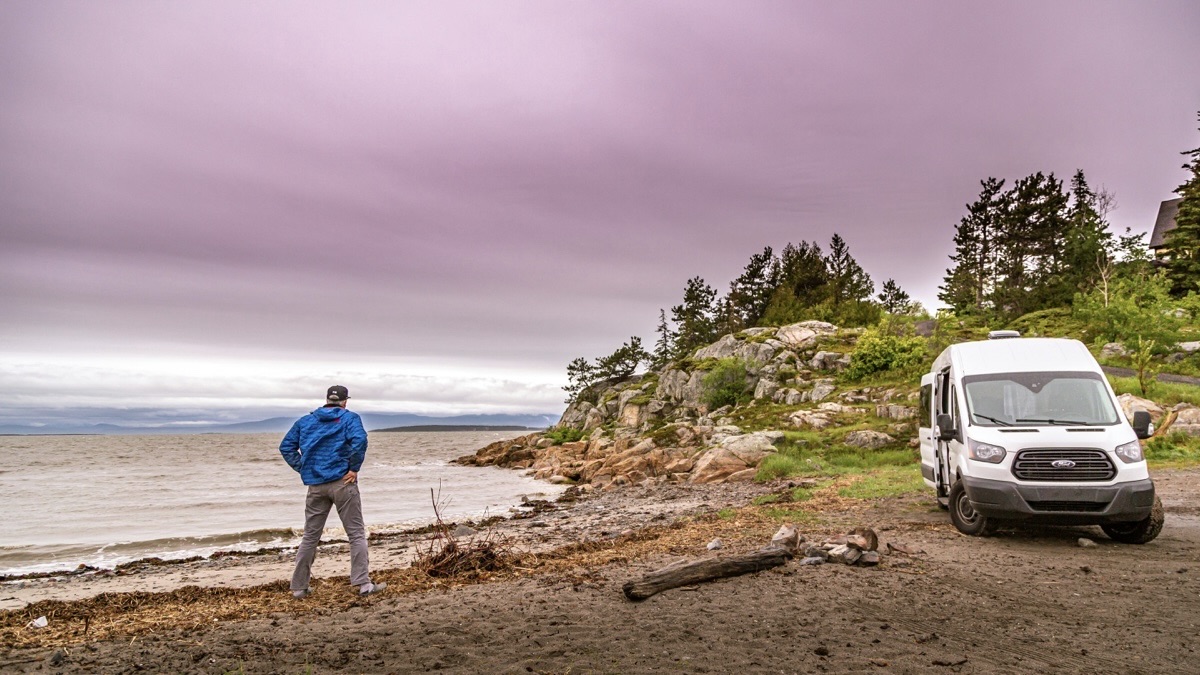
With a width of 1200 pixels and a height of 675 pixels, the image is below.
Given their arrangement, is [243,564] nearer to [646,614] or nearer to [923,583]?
[646,614]

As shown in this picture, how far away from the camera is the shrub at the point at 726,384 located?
45.7 meters

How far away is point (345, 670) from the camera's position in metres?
5.38

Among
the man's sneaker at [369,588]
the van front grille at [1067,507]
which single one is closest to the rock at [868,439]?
the van front grille at [1067,507]

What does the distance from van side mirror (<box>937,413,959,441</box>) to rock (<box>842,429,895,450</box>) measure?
15.4 meters

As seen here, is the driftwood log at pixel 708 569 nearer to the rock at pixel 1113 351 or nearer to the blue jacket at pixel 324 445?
the blue jacket at pixel 324 445

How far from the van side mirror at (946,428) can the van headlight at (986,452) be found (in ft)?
2.09

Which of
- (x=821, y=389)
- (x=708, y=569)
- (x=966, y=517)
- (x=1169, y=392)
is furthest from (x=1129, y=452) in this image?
(x=821, y=389)

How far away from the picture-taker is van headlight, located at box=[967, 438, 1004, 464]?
9.92m

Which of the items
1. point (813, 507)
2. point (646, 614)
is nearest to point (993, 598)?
point (646, 614)

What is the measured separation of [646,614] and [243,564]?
459 inches

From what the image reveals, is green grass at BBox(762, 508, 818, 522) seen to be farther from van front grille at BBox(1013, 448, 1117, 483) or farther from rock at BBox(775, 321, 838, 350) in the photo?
rock at BBox(775, 321, 838, 350)

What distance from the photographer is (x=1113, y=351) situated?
33.8 metres

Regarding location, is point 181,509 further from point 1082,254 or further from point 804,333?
point 1082,254

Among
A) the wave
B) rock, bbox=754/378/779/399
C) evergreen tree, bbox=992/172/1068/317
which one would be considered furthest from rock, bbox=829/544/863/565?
evergreen tree, bbox=992/172/1068/317
